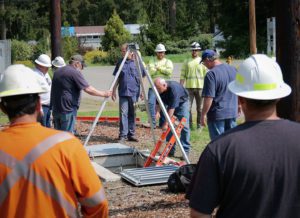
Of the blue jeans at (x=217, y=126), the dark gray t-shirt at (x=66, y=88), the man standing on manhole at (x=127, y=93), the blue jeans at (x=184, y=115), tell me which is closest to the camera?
the blue jeans at (x=217, y=126)

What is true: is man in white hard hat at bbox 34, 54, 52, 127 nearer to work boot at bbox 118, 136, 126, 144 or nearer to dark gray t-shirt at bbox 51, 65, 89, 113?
dark gray t-shirt at bbox 51, 65, 89, 113

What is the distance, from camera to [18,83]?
295 cm

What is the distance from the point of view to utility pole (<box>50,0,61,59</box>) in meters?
14.2

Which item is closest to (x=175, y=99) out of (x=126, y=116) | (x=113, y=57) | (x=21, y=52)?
(x=126, y=116)

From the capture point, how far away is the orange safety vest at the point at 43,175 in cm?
282

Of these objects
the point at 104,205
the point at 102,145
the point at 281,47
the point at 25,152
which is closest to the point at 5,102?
the point at 25,152

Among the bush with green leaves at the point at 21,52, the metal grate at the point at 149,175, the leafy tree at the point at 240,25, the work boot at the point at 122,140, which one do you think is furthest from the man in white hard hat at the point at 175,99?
the bush with green leaves at the point at 21,52

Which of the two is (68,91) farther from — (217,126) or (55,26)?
(55,26)

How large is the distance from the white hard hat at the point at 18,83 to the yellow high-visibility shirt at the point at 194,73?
9.85 m

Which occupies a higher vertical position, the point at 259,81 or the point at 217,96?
the point at 259,81

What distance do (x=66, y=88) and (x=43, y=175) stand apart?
21.6 ft

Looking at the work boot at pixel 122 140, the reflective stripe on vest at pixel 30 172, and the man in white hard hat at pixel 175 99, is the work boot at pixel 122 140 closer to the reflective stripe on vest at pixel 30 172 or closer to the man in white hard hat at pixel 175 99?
the man in white hard hat at pixel 175 99

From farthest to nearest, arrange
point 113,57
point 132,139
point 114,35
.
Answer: point 114,35
point 113,57
point 132,139

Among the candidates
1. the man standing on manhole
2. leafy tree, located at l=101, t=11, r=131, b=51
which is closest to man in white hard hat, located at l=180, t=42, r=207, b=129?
the man standing on manhole
